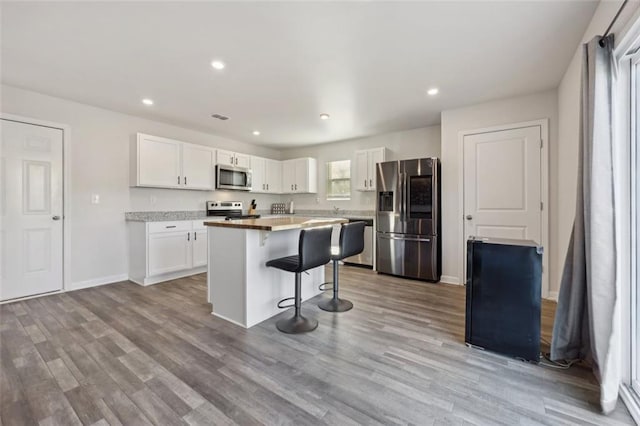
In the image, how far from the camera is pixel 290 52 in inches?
94.3

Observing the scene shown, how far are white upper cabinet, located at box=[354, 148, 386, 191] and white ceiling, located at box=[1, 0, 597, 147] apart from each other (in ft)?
3.92

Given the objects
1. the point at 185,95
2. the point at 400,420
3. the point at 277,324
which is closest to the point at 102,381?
the point at 277,324

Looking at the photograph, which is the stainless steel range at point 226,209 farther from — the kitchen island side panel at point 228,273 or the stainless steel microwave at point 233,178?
the kitchen island side panel at point 228,273

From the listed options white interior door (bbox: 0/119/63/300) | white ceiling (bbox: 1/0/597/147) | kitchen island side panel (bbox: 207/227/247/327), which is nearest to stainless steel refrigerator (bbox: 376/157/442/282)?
white ceiling (bbox: 1/0/597/147)

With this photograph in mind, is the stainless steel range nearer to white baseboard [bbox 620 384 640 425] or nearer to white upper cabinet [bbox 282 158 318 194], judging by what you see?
white upper cabinet [bbox 282 158 318 194]

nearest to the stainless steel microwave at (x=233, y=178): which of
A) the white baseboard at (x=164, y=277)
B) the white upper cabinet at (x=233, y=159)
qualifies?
the white upper cabinet at (x=233, y=159)

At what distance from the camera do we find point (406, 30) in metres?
2.11

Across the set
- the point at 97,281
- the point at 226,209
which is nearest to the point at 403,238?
the point at 226,209

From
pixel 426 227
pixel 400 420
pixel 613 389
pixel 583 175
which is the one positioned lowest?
pixel 400 420

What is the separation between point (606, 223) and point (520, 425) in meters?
1.19

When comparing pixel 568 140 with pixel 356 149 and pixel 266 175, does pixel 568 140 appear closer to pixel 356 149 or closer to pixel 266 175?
pixel 356 149

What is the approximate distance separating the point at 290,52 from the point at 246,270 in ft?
6.35

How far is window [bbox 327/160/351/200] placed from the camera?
5.62 metres

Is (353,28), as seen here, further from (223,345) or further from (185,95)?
(223,345)
